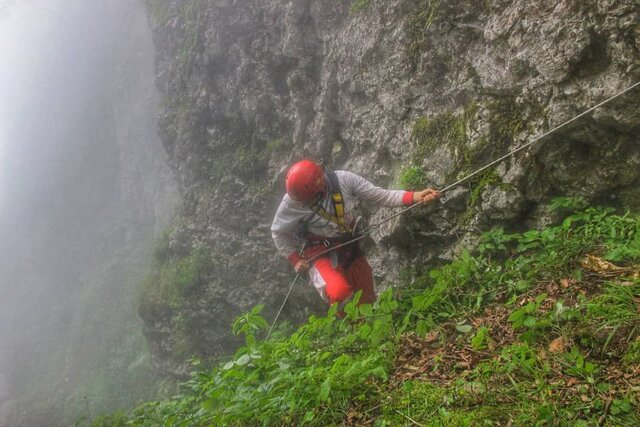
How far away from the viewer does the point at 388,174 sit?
629 cm

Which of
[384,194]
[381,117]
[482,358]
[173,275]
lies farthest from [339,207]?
[173,275]

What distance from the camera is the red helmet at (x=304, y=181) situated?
4.57m

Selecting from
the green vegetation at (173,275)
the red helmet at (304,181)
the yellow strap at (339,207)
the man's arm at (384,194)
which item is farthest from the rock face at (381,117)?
the red helmet at (304,181)

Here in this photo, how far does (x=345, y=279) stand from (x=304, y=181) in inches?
54.2

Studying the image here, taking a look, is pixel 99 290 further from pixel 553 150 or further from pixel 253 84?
pixel 553 150

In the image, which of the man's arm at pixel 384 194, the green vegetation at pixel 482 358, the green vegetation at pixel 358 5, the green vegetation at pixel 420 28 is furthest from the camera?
the green vegetation at pixel 358 5

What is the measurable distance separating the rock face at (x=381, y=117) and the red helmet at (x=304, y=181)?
4.85ft

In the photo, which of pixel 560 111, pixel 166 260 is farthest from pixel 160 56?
pixel 560 111

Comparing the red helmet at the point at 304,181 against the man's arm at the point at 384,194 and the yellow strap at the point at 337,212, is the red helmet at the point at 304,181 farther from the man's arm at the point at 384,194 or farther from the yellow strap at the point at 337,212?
the man's arm at the point at 384,194

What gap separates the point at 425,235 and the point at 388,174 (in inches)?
53.2

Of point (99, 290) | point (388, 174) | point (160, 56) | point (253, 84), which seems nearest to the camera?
point (388, 174)

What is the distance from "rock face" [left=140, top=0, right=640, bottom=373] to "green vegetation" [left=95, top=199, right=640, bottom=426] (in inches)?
42.2

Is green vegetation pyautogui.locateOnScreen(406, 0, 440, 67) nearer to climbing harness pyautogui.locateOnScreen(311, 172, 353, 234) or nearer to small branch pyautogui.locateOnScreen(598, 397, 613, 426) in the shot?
climbing harness pyautogui.locateOnScreen(311, 172, 353, 234)

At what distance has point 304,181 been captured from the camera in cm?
457
